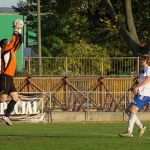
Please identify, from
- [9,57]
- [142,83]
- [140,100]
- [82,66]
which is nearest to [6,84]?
[9,57]

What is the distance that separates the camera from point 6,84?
755 inches

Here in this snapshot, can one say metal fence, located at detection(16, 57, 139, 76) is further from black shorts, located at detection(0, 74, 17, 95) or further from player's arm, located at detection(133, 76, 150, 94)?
player's arm, located at detection(133, 76, 150, 94)

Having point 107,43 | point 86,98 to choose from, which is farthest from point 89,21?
point 86,98

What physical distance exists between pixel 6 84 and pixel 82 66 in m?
22.6

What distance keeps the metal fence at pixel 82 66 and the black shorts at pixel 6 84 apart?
68.5 ft

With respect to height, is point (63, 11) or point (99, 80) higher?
point (63, 11)

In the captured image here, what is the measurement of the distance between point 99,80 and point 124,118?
253 inches

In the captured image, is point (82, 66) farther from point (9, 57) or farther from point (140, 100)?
point (140, 100)

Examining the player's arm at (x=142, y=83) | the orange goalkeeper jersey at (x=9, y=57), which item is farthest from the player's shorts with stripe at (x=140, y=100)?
the orange goalkeeper jersey at (x=9, y=57)

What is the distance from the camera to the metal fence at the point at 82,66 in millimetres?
40656

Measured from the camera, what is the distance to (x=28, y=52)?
8644cm

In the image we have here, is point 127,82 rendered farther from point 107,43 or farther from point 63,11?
point 107,43

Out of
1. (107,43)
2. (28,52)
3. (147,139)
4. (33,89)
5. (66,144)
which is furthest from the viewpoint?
(28,52)

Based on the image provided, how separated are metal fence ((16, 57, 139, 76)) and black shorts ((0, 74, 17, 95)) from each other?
68.5 ft
